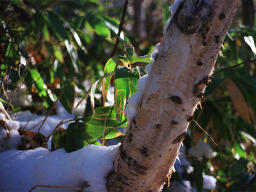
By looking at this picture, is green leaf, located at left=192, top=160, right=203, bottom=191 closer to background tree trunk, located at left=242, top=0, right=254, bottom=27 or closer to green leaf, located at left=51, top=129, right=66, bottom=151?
green leaf, located at left=51, top=129, right=66, bottom=151

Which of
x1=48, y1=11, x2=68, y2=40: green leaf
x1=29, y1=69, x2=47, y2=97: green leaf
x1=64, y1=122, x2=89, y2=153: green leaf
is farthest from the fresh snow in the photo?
x1=48, y1=11, x2=68, y2=40: green leaf

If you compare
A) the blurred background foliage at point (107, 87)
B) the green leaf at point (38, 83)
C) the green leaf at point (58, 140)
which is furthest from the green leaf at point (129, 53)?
the green leaf at point (38, 83)

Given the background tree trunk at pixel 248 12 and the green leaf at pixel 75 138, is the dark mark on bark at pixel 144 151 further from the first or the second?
the background tree trunk at pixel 248 12

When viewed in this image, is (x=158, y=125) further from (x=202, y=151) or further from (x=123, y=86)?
(x=202, y=151)

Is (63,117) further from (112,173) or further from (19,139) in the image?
(112,173)

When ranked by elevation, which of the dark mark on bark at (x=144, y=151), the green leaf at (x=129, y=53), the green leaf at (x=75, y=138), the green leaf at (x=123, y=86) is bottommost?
the green leaf at (x=75, y=138)

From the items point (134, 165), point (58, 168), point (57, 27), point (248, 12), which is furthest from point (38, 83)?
point (248, 12)

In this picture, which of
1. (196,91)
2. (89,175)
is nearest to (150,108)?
(196,91)
